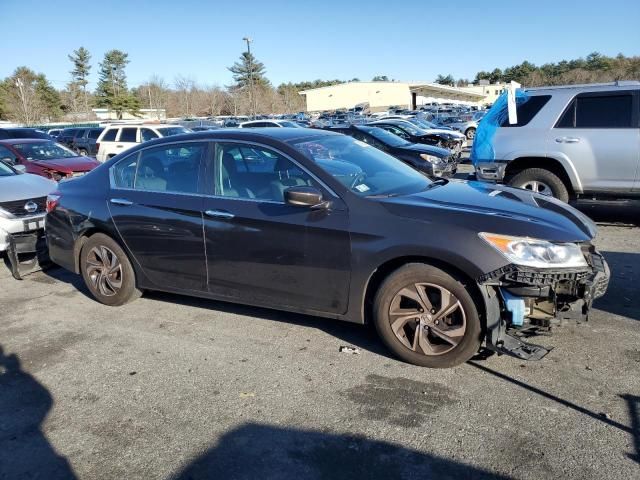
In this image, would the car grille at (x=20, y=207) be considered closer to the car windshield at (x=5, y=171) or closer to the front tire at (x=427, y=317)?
the car windshield at (x=5, y=171)

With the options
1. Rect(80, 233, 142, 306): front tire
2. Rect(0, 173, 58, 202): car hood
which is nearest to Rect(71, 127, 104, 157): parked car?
Rect(0, 173, 58, 202): car hood

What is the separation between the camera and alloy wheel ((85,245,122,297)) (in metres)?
5.08

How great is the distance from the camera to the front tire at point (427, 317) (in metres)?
3.54

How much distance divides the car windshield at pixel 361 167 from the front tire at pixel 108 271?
207cm

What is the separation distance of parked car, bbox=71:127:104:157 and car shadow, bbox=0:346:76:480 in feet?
62.0

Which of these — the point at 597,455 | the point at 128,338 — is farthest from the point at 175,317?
the point at 597,455

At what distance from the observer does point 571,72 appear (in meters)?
77.7

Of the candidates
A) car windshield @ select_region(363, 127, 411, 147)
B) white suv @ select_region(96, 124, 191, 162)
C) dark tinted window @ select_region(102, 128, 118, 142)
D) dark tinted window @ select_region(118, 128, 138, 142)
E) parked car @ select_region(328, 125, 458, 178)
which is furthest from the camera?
dark tinted window @ select_region(102, 128, 118, 142)

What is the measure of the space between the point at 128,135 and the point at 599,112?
555 inches

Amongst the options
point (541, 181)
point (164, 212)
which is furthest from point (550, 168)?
point (164, 212)

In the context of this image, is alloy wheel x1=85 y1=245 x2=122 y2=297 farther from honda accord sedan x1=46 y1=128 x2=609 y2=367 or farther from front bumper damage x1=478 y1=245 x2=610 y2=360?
front bumper damage x1=478 y1=245 x2=610 y2=360

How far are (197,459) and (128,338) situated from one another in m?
1.90

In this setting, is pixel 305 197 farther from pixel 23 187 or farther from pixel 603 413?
pixel 23 187

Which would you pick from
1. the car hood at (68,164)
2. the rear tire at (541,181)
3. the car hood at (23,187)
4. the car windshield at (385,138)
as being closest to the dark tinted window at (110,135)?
the car hood at (68,164)
